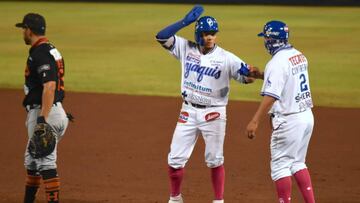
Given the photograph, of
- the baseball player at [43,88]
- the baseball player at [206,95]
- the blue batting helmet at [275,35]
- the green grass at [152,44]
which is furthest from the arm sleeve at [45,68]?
the green grass at [152,44]

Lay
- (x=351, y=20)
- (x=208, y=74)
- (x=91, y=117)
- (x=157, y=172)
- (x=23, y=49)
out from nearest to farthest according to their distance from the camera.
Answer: (x=208, y=74) → (x=157, y=172) → (x=91, y=117) → (x=23, y=49) → (x=351, y=20)

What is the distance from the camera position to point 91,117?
11.7 meters

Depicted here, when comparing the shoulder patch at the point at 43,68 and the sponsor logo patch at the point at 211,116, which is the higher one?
the shoulder patch at the point at 43,68

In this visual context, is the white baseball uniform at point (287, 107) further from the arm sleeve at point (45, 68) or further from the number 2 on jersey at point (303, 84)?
the arm sleeve at point (45, 68)

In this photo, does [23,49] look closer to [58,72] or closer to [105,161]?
[105,161]

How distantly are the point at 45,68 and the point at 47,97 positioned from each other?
0.26 m

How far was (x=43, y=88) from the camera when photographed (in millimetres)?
6633

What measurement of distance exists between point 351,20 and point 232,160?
16.3m

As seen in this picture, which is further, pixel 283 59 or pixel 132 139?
pixel 132 139

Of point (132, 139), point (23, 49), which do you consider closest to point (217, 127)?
point (132, 139)

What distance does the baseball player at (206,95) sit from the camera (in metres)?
7.21

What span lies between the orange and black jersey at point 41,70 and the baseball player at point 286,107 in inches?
66.5

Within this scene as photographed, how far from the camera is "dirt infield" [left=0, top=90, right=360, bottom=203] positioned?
794 centimetres

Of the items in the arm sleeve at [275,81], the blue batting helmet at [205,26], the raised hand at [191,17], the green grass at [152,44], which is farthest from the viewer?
the green grass at [152,44]
